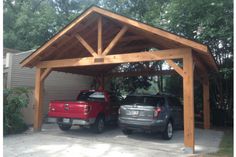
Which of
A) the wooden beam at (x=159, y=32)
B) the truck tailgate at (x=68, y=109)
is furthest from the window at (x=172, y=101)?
the truck tailgate at (x=68, y=109)

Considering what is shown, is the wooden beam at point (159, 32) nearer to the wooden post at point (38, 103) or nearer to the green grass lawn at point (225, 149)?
the green grass lawn at point (225, 149)

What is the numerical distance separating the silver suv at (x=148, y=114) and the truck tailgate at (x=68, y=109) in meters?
1.55

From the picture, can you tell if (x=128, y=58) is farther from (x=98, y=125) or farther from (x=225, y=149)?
(x=225, y=149)

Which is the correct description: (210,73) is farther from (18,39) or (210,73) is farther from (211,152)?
(18,39)

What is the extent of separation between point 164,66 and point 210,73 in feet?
21.1

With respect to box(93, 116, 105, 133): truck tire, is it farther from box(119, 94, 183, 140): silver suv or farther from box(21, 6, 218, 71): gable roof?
box(21, 6, 218, 71): gable roof

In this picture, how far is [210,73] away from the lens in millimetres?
13781

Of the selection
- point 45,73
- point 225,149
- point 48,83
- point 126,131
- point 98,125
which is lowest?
point 225,149

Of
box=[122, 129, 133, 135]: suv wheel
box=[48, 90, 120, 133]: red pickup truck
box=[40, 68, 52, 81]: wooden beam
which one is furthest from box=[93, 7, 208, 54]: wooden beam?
box=[122, 129, 133, 135]: suv wheel

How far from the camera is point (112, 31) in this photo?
11.3 m

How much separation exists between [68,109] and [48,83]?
4.86 meters

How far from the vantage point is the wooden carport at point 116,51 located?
7.98 metres

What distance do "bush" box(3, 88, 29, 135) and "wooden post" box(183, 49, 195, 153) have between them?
636 cm

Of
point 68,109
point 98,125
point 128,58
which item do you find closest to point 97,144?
point 98,125
